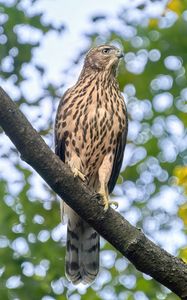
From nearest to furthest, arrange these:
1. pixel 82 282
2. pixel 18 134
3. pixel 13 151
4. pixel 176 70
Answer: pixel 18 134 < pixel 82 282 < pixel 13 151 < pixel 176 70

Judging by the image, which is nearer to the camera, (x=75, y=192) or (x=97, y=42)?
(x=75, y=192)

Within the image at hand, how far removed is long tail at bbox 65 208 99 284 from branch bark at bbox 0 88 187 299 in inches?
50.7

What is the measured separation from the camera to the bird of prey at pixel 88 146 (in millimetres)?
5664

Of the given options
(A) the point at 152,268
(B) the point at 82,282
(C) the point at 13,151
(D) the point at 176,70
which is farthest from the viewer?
(D) the point at 176,70

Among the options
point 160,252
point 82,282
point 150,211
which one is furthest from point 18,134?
point 150,211

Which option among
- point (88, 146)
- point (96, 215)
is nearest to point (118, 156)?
point (88, 146)

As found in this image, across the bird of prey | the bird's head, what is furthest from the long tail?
the bird's head

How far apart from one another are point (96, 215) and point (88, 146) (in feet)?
5.12

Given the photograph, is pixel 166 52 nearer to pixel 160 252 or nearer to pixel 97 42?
pixel 97 42

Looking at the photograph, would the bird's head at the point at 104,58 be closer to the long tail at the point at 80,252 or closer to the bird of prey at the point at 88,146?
the bird of prey at the point at 88,146

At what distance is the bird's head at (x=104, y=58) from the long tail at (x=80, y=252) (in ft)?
4.15

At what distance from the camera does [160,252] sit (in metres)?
4.29

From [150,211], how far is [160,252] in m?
2.84

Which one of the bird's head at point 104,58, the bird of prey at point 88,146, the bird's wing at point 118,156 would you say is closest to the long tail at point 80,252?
the bird of prey at point 88,146
